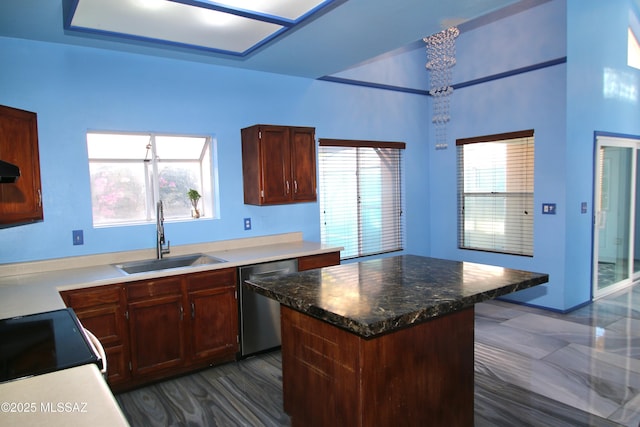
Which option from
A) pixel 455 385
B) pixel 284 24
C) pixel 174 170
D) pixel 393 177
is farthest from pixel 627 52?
pixel 174 170

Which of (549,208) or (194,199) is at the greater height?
(194,199)

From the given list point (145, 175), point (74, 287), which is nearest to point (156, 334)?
point (74, 287)

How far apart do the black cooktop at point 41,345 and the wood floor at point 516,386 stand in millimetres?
1100

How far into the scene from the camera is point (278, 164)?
3822 millimetres

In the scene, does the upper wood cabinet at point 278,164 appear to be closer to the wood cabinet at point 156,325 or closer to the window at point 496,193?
the wood cabinet at point 156,325

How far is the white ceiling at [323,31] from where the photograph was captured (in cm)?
256

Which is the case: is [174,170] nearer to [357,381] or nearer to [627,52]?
[357,381]

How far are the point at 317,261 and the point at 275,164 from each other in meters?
0.98

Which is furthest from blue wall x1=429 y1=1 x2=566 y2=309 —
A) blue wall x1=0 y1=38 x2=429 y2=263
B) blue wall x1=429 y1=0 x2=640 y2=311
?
blue wall x1=0 y1=38 x2=429 y2=263

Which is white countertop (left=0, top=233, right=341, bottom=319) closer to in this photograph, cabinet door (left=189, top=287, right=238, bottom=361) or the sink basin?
the sink basin

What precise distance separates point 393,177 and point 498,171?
1.29m

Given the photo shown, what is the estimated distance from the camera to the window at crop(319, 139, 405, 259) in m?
4.74

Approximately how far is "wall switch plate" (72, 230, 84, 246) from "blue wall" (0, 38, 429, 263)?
4 cm

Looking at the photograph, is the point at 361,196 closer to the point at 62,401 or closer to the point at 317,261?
the point at 317,261
